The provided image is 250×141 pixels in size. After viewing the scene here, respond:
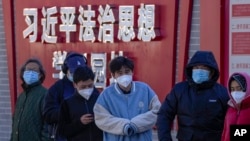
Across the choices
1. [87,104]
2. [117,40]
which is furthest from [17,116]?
[117,40]

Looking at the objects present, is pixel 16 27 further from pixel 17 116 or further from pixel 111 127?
pixel 111 127

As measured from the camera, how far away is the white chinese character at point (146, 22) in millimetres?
9227

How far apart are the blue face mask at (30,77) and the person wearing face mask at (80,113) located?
3.44ft

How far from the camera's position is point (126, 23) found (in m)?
9.38

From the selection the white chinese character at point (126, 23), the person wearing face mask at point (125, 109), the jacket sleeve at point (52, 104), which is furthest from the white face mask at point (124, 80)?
the white chinese character at point (126, 23)

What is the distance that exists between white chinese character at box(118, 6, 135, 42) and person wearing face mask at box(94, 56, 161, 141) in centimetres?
231

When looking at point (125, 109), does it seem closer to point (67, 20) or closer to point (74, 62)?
point (74, 62)

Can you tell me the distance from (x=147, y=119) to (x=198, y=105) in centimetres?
50

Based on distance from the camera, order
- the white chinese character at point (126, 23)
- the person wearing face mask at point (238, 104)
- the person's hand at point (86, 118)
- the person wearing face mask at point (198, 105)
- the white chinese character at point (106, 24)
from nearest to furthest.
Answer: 1. the person wearing face mask at point (238, 104)
2. the person wearing face mask at point (198, 105)
3. the person's hand at point (86, 118)
4. the white chinese character at point (126, 23)
5. the white chinese character at point (106, 24)

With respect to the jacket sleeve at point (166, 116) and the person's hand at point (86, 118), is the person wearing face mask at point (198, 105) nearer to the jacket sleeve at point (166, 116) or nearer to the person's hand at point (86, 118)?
the jacket sleeve at point (166, 116)

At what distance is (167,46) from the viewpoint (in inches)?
362

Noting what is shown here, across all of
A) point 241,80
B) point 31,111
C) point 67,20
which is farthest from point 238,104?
point 67,20

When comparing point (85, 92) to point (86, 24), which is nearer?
point (85, 92)

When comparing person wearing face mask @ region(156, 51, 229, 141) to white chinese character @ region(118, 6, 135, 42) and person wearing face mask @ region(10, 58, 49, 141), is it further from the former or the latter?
white chinese character @ region(118, 6, 135, 42)
